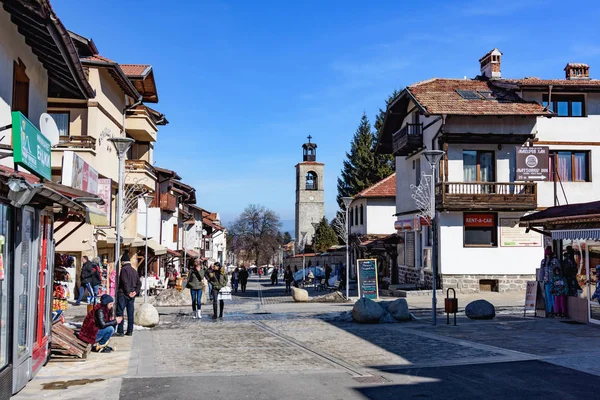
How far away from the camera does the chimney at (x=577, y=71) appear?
34781mm

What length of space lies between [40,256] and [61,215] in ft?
6.26

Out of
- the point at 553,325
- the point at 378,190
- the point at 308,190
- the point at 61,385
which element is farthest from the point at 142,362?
the point at 308,190

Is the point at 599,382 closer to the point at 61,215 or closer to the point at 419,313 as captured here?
the point at 61,215

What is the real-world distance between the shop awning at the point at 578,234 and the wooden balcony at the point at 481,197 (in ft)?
38.0

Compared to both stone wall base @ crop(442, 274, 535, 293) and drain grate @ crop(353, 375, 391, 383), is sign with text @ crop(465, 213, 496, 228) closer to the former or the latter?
stone wall base @ crop(442, 274, 535, 293)

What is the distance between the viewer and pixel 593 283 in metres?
16.5

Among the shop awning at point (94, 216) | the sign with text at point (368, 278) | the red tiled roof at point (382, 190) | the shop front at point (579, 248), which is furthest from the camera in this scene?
the red tiled roof at point (382, 190)

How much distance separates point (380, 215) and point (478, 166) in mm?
19292

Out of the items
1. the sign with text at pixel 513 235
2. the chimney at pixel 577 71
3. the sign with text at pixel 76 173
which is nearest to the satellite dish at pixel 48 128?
the sign with text at pixel 76 173

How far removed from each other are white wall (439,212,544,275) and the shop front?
1095cm

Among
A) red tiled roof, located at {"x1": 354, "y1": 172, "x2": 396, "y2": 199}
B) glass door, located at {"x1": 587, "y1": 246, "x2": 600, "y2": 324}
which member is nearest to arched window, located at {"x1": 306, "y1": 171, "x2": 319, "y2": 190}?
red tiled roof, located at {"x1": 354, "y1": 172, "x2": 396, "y2": 199}

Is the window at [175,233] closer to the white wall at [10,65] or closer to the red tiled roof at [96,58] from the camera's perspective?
the red tiled roof at [96,58]

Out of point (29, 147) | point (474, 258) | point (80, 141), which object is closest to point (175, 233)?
point (80, 141)

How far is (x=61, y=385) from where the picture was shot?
913 cm
